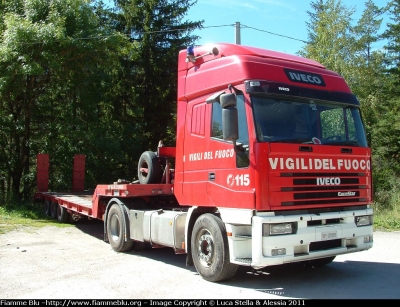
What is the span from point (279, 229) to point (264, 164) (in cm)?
89

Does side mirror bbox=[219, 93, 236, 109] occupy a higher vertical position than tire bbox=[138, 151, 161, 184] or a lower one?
higher

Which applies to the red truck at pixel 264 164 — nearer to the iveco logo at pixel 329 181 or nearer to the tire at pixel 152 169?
the iveco logo at pixel 329 181

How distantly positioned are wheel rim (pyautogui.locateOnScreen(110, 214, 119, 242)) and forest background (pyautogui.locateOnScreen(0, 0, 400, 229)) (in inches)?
269

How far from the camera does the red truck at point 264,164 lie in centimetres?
596

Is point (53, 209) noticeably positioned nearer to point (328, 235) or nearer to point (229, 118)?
point (229, 118)

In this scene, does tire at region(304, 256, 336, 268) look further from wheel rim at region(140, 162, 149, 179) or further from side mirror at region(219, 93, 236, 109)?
wheel rim at region(140, 162, 149, 179)

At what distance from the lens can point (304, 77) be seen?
22.1ft

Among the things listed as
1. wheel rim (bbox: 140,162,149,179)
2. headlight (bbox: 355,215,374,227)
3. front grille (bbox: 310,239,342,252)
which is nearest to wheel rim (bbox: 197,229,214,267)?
front grille (bbox: 310,239,342,252)

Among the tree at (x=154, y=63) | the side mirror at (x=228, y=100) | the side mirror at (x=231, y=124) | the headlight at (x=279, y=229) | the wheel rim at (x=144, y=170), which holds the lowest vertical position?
the headlight at (x=279, y=229)

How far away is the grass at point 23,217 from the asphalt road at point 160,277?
358cm

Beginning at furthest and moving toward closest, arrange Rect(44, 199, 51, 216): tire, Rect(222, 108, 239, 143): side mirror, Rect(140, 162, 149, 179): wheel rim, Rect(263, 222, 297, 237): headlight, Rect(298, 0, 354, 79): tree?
Rect(298, 0, 354, 79): tree
Rect(44, 199, 51, 216): tire
Rect(140, 162, 149, 179): wheel rim
Rect(222, 108, 239, 143): side mirror
Rect(263, 222, 297, 237): headlight

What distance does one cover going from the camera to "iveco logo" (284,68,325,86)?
21.7 ft

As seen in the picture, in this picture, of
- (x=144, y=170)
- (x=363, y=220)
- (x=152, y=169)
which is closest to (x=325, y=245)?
(x=363, y=220)

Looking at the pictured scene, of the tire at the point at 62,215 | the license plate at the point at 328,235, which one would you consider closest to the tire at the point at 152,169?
the license plate at the point at 328,235
